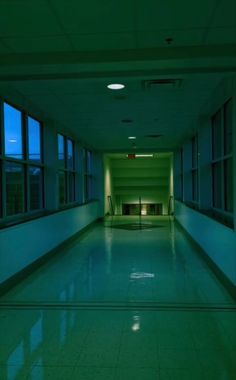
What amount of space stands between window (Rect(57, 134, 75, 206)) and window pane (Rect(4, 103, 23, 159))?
219 cm

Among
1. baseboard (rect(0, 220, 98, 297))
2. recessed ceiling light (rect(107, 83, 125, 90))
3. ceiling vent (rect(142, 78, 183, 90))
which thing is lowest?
baseboard (rect(0, 220, 98, 297))

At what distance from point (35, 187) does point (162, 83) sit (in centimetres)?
348

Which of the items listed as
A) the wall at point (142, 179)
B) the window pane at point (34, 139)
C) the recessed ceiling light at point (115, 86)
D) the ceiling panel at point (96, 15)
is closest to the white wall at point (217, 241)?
the recessed ceiling light at point (115, 86)

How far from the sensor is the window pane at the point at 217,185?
21.7 feet

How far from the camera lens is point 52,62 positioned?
149 inches

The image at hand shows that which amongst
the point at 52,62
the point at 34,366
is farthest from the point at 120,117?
the point at 34,366

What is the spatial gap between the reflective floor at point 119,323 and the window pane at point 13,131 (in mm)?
1958

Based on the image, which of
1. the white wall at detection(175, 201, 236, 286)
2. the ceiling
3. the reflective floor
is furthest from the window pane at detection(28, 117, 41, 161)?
the white wall at detection(175, 201, 236, 286)

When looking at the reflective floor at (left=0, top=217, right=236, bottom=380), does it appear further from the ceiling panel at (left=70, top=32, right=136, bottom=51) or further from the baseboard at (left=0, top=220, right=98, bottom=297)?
the ceiling panel at (left=70, top=32, right=136, bottom=51)

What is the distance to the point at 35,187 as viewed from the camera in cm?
710

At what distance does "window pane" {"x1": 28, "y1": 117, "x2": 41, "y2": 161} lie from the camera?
261 inches

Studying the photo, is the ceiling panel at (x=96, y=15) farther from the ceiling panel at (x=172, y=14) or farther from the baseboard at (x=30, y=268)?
the baseboard at (x=30, y=268)

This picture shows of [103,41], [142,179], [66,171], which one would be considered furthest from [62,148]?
[142,179]

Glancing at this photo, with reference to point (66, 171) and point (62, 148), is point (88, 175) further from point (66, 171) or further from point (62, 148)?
point (62, 148)
